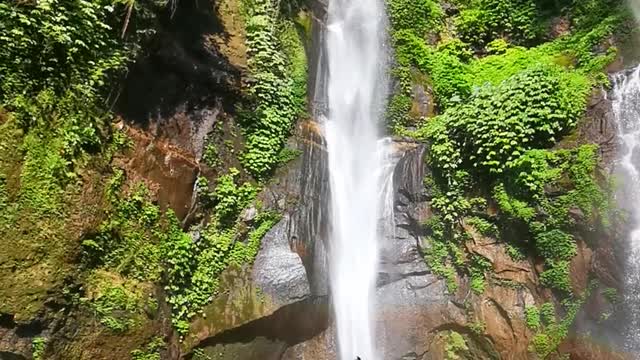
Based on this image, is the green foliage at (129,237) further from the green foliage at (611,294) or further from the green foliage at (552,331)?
the green foliage at (611,294)

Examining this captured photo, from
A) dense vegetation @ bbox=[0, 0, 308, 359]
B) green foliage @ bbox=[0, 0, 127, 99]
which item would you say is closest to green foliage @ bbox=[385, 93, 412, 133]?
dense vegetation @ bbox=[0, 0, 308, 359]

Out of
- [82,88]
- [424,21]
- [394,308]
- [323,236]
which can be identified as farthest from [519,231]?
[82,88]

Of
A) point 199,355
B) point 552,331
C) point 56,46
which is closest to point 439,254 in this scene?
point 552,331

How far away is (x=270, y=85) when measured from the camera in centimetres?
865

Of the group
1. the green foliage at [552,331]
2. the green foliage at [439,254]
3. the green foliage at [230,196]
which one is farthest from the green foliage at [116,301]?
the green foliage at [552,331]

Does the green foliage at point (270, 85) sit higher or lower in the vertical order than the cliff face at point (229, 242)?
higher

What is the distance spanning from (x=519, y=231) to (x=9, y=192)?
7295 mm

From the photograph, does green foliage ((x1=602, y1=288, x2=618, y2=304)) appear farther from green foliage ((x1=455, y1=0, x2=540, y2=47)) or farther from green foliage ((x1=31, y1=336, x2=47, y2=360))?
green foliage ((x1=31, y1=336, x2=47, y2=360))

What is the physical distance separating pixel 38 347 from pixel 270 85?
17.3ft

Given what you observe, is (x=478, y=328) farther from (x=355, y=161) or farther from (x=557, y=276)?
(x=355, y=161)

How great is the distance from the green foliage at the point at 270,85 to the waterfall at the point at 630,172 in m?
5.35

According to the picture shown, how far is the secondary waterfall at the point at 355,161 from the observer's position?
8484mm

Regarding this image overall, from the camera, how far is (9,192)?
521 cm

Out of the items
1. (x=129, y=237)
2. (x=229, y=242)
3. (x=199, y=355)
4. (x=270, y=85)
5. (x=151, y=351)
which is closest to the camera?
(x=151, y=351)
